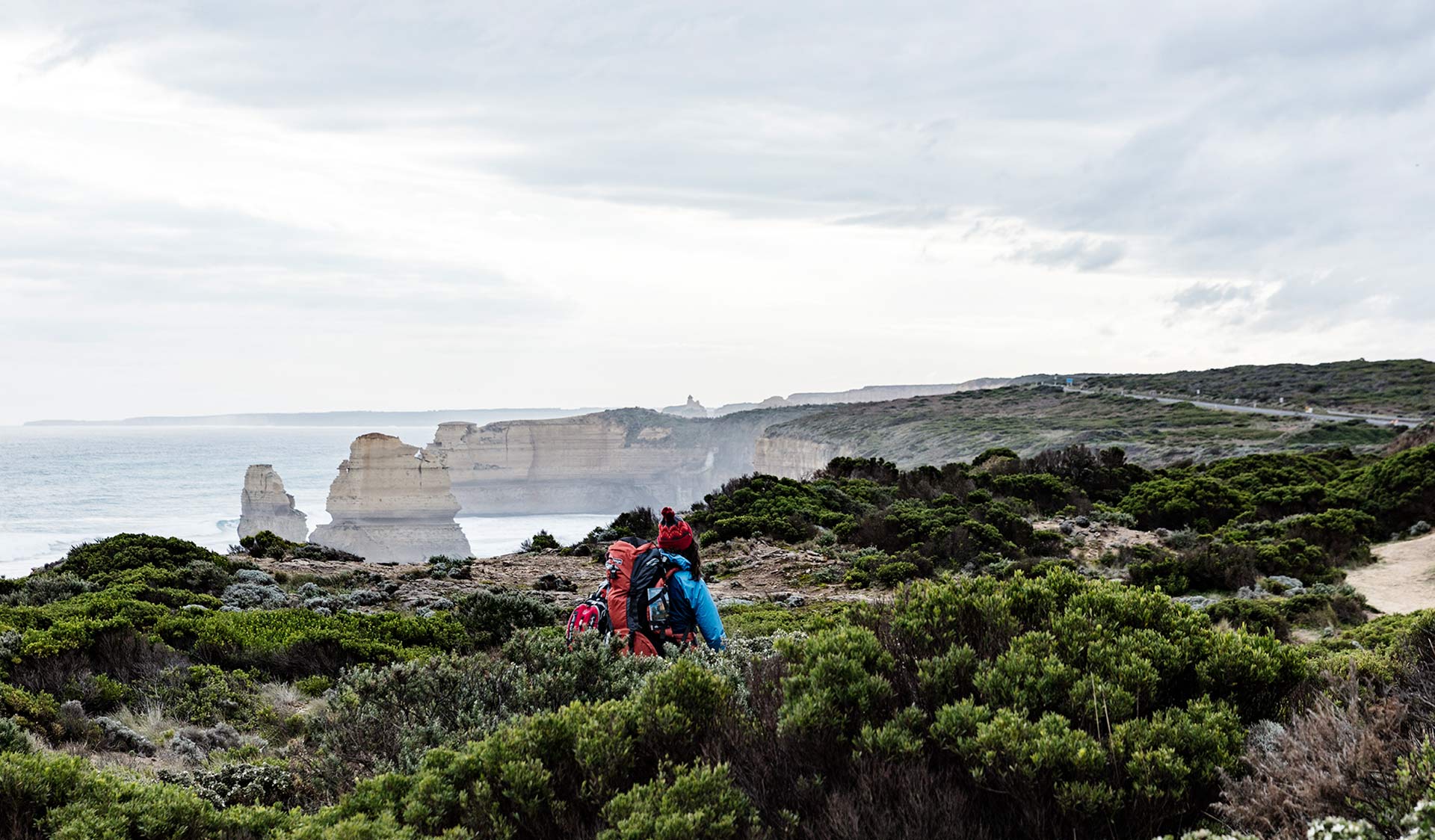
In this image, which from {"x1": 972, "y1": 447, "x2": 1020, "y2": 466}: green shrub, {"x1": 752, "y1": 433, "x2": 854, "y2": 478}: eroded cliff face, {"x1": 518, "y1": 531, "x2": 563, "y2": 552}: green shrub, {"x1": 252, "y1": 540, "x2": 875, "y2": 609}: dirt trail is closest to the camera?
{"x1": 252, "y1": 540, "x2": 875, "y2": 609}: dirt trail

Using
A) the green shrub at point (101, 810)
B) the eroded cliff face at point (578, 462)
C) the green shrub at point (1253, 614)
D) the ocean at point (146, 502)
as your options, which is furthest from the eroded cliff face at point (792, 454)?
the green shrub at point (101, 810)

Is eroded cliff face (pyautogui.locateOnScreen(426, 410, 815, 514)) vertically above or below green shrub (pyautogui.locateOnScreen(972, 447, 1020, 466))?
below

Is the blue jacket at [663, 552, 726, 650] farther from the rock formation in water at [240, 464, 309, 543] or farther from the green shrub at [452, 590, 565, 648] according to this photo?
the rock formation in water at [240, 464, 309, 543]

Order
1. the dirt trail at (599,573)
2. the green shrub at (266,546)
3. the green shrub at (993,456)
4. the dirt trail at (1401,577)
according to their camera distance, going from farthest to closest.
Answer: the green shrub at (993,456) < the green shrub at (266,546) < the dirt trail at (599,573) < the dirt trail at (1401,577)

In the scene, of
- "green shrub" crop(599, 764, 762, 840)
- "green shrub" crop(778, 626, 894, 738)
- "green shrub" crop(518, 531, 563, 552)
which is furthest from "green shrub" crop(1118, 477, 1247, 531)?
"green shrub" crop(599, 764, 762, 840)

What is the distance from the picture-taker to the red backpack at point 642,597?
20.4 ft

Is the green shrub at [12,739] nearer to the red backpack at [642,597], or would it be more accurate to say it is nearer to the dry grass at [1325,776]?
the red backpack at [642,597]

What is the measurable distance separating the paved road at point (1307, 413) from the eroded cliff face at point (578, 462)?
40.3m

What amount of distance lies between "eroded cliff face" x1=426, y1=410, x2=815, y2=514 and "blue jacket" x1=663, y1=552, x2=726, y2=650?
259 ft

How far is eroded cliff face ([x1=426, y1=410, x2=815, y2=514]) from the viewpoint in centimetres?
8675

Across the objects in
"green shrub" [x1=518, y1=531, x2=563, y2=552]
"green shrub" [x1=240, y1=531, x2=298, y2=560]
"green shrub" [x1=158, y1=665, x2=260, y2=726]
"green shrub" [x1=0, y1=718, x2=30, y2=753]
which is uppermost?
"green shrub" [x1=0, y1=718, x2=30, y2=753]

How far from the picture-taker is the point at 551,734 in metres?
3.58

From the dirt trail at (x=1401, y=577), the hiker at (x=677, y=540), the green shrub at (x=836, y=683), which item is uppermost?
the hiker at (x=677, y=540)

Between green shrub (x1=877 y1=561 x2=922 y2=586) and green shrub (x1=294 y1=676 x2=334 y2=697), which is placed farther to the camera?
green shrub (x1=877 y1=561 x2=922 y2=586)
